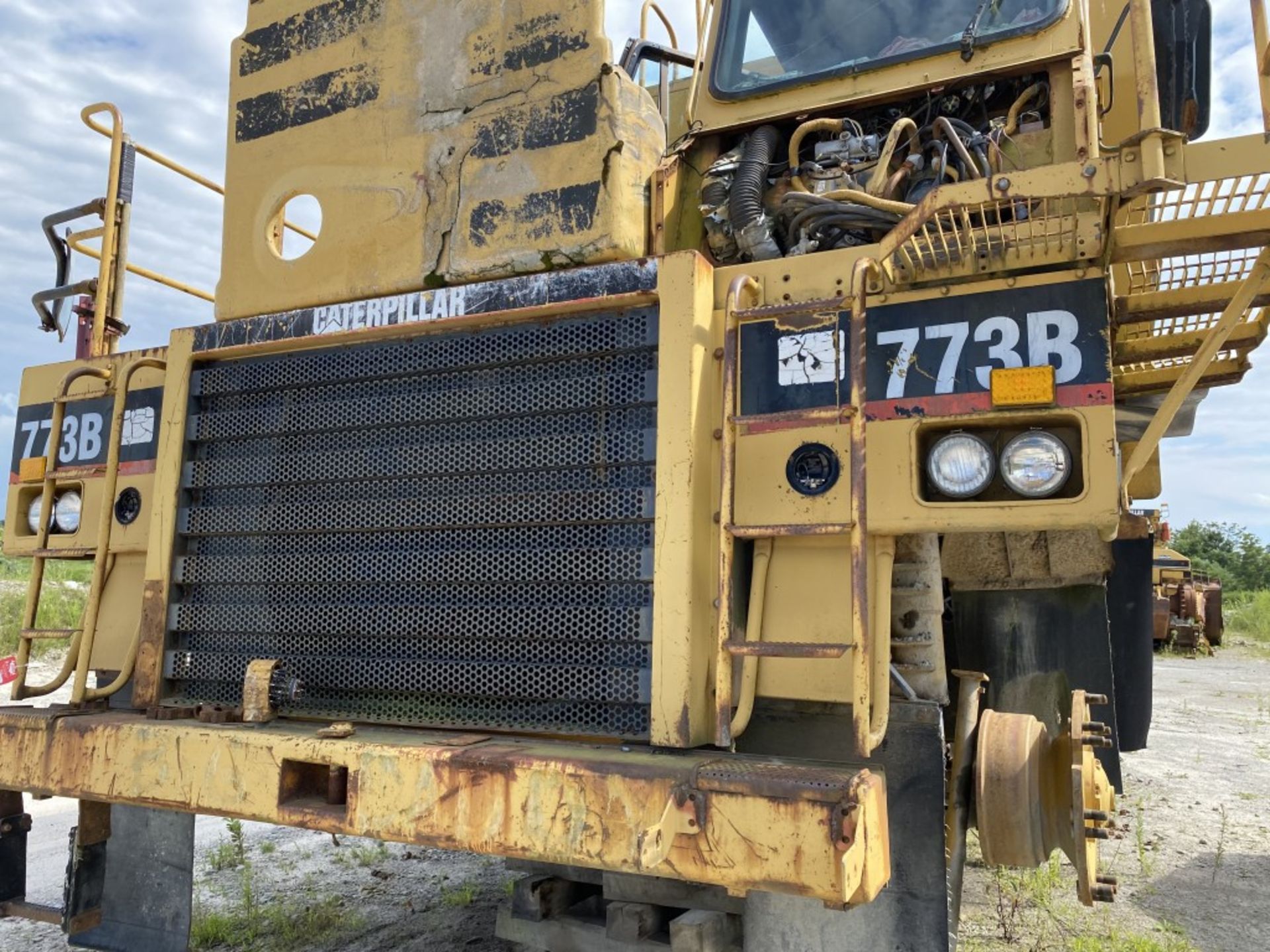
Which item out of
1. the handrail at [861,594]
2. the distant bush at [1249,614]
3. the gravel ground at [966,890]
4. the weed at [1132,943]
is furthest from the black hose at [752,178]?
the distant bush at [1249,614]

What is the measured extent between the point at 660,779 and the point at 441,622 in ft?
3.24

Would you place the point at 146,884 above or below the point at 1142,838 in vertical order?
above

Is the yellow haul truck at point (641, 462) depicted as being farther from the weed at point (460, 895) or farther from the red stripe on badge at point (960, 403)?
the weed at point (460, 895)

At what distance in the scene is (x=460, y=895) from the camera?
4707 millimetres

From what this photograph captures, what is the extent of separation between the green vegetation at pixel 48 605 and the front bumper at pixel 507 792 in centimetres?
971

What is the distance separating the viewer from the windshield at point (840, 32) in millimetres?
3256

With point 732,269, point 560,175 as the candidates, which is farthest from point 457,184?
point 732,269

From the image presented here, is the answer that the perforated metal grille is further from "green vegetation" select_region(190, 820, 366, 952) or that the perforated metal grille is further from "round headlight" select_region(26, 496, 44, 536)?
"green vegetation" select_region(190, 820, 366, 952)

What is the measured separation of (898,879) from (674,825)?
709 mm

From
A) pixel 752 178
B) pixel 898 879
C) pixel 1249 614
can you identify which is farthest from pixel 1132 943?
pixel 1249 614

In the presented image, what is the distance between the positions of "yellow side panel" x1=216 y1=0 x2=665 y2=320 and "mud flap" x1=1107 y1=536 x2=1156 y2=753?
2843mm

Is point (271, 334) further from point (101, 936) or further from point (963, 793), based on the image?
point (963, 793)

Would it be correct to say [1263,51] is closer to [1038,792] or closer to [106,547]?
[1038,792]

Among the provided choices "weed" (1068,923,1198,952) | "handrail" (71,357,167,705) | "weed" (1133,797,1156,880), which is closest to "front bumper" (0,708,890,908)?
"handrail" (71,357,167,705)
